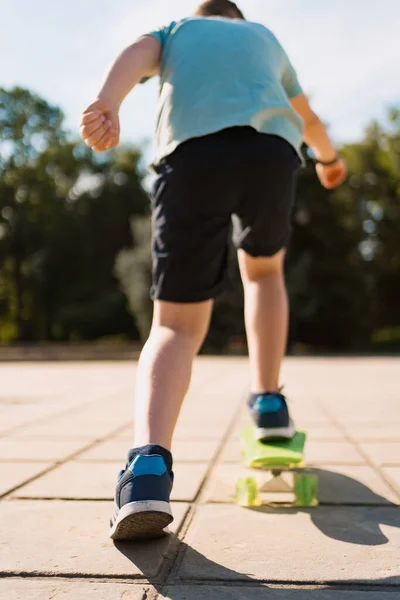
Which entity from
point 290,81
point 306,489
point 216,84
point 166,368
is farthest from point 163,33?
point 306,489

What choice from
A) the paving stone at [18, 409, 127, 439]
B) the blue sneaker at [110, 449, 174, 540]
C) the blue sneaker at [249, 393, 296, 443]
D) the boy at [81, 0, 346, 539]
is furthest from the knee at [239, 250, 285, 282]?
the paving stone at [18, 409, 127, 439]

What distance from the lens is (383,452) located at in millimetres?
2611

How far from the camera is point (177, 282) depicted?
5.87 feet

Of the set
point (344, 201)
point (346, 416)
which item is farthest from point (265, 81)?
point (344, 201)

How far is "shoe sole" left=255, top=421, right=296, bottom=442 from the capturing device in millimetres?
1994

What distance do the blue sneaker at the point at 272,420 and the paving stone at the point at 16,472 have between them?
0.79 metres

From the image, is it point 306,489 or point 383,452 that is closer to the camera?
point 306,489

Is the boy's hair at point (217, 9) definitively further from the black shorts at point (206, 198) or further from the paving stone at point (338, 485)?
the paving stone at point (338, 485)

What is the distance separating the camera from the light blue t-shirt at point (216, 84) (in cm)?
181

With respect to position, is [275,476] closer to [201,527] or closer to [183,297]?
[201,527]

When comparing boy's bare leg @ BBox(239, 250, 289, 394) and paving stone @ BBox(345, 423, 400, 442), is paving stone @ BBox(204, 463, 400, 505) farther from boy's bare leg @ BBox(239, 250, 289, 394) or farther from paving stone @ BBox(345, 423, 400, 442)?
paving stone @ BBox(345, 423, 400, 442)

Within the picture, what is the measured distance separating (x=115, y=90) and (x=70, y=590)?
1221mm

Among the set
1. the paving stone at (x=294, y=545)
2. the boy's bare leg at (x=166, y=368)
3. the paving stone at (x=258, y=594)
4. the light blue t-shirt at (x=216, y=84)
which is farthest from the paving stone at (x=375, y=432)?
the paving stone at (x=258, y=594)

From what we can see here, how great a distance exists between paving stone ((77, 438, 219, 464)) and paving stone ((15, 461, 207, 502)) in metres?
0.12
